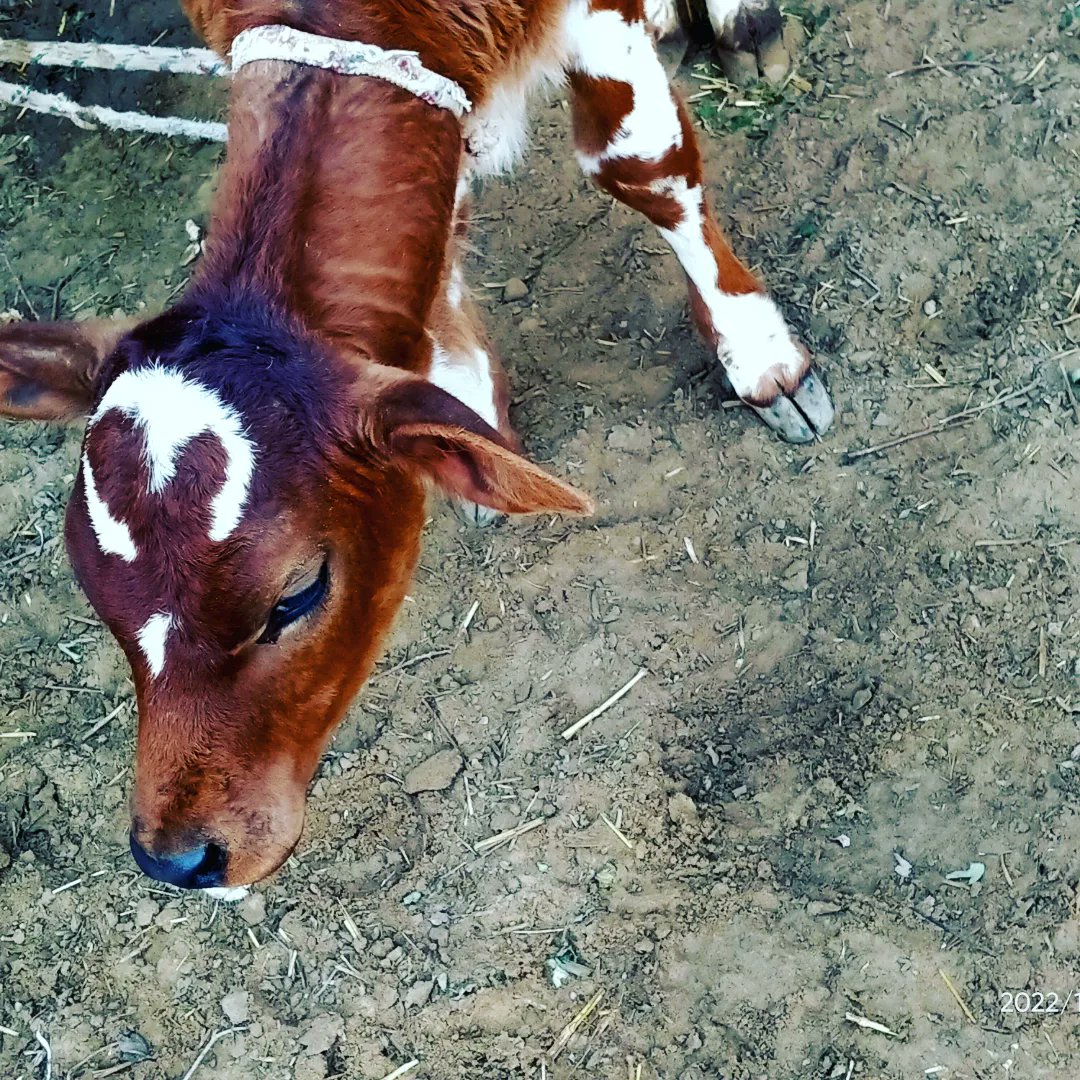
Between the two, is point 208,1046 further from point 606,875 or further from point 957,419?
point 957,419

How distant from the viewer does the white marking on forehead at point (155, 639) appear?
78.5 inches

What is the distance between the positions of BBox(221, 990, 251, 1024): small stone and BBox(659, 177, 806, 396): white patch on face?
7.63ft

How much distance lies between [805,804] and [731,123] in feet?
7.54

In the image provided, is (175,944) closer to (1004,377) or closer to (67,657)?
(67,657)

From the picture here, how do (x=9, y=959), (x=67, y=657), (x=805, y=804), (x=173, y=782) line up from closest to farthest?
(x=173, y=782), (x=805, y=804), (x=9, y=959), (x=67, y=657)

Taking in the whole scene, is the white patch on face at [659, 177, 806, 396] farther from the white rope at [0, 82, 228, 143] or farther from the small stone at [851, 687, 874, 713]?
the white rope at [0, 82, 228, 143]

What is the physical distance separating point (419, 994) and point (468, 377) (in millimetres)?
1747

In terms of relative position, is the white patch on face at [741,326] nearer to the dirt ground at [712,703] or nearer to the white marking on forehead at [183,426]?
the dirt ground at [712,703]

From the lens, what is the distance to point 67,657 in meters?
3.70

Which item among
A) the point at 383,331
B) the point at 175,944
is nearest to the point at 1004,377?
the point at 383,331

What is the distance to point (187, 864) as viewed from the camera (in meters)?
2.17

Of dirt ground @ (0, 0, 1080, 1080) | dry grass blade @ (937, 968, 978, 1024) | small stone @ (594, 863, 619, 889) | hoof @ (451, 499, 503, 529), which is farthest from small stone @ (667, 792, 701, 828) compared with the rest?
hoof @ (451, 499, 503, 529)

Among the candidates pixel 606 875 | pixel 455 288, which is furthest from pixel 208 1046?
pixel 455 288
